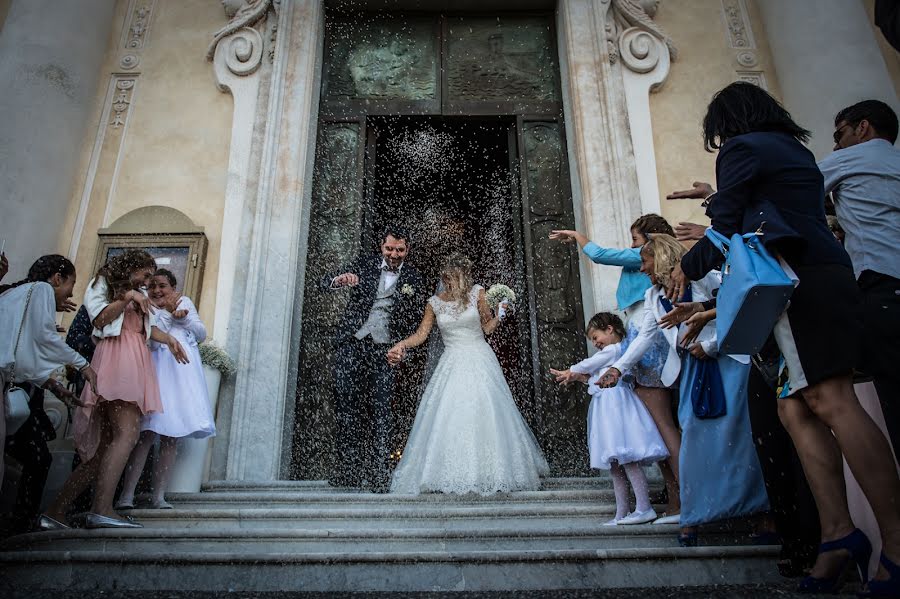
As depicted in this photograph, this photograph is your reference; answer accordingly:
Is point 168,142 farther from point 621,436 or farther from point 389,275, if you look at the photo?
point 621,436

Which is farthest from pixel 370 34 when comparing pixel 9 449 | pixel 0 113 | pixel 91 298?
pixel 9 449

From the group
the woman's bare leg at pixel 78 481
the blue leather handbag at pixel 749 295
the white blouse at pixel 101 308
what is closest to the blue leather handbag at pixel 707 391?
the blue leather handbag at pixel 749 295

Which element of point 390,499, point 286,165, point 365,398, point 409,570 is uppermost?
point 286,165

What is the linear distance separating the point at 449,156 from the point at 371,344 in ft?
13.3

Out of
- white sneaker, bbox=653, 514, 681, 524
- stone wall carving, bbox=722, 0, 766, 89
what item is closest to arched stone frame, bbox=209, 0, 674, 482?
stone wall carving, bbox=722, 0, 766, 89

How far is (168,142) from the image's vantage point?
22.6 ft

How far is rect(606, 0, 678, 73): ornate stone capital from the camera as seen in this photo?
7078 mm

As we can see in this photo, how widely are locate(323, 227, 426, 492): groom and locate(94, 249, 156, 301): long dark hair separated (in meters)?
1.69

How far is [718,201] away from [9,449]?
14.3 feet

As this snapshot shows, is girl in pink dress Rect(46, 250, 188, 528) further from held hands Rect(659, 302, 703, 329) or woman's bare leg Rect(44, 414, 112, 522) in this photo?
held hands Rect(659, 302, 703, 329)

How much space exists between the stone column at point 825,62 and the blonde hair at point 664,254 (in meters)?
3.51

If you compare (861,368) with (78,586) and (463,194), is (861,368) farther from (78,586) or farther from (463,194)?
(463,194)

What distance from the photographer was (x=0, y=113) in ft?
20.3

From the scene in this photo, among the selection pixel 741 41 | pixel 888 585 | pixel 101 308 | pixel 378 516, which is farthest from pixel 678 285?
pixel 741 41
